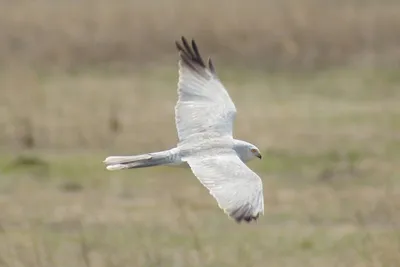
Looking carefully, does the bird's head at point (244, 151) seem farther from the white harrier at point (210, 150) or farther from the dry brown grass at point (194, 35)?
the dry brown grass at point (194, 35)

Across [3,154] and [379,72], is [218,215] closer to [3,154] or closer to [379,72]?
Answer: [3,154]

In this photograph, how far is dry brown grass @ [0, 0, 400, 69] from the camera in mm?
16531

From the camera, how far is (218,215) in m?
9.42

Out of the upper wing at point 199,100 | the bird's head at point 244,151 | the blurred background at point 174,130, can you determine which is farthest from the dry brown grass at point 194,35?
the bird's head at point 244,151

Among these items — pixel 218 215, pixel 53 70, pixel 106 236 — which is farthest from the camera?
pixel 53 70

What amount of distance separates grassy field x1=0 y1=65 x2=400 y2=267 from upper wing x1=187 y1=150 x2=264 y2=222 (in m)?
0.85

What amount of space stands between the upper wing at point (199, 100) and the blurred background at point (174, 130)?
0.66 m

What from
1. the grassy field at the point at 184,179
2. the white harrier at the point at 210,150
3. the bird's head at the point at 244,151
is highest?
the white harrier at the point at 210,150

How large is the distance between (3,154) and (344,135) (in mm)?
3117

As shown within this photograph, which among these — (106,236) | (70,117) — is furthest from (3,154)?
(106,236)

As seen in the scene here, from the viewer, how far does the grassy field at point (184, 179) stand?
8.30 metres

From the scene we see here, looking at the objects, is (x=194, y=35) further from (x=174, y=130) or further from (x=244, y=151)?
(x=244, y=151)

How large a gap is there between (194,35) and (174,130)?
158 inches

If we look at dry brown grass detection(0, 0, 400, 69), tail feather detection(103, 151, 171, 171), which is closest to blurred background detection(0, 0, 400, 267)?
dry brown grass detection(0, 0, 400, 69)
